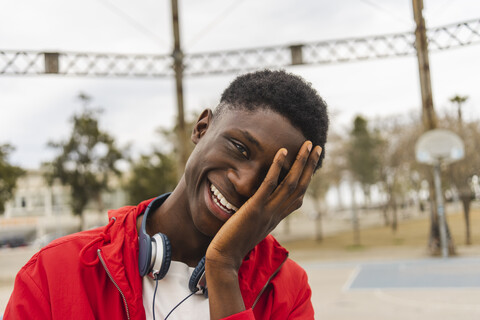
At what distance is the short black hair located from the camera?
149 centimetres

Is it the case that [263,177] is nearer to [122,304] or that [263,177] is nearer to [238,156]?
[238,156]

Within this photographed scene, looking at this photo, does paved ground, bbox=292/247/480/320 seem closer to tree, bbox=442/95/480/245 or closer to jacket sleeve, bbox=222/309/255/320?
tree, bbox=442/95/480/245

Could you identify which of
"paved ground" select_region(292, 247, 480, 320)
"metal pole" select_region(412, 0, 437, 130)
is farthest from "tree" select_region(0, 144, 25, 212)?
"metal pole" select_region(412, 0, 437, 130)

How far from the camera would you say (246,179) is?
1.38 m

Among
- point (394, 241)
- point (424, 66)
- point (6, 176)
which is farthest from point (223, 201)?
point (394, 241)

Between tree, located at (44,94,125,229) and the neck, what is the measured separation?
71.4 feet

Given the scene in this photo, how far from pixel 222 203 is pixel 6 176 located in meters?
16.8

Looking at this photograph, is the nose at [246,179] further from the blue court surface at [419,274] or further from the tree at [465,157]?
the blue court surface at [419,274]

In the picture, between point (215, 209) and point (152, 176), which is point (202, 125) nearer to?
point (215, 209)

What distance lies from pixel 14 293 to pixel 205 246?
0.60 meters

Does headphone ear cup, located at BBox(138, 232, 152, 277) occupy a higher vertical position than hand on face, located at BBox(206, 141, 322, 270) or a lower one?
lower

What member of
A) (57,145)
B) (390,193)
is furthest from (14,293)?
(390,193)

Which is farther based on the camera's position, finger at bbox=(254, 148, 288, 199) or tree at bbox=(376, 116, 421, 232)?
tree at bbox=(376, 116, 421, 232)

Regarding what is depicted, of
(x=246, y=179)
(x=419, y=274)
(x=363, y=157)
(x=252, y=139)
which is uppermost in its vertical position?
(x=363, y=157)
